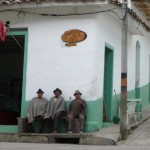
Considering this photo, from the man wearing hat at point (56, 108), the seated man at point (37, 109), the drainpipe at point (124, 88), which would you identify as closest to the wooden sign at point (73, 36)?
the drainpipe at point (124, 88)

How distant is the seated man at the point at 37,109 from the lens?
491 inches

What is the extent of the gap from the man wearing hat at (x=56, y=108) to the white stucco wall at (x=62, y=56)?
0.98 feet

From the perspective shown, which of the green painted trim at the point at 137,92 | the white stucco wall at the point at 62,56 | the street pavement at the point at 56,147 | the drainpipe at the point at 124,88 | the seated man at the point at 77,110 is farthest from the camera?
the green painted trim at the point at 137,92

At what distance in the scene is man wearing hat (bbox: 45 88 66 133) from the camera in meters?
12.2

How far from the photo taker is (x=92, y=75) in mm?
12516

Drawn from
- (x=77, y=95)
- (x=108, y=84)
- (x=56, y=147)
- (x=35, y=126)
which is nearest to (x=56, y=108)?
(x=77, y=95)

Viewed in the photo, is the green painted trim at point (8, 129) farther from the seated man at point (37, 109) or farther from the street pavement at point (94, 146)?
the street pavement at point (94, 146)

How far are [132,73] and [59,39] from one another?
5535 millimetres

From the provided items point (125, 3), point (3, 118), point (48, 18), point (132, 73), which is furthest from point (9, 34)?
point (132, 73)

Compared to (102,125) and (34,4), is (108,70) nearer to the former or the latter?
(102,125)

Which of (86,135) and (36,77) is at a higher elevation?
(36,77)

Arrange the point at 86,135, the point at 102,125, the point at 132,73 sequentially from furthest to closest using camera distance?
the point at 132,73
the point at 102,125
the point at 86,135

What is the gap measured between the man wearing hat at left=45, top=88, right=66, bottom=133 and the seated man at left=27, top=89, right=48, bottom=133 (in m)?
0.16

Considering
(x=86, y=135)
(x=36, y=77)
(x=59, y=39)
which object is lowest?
(x=86, y=135)
